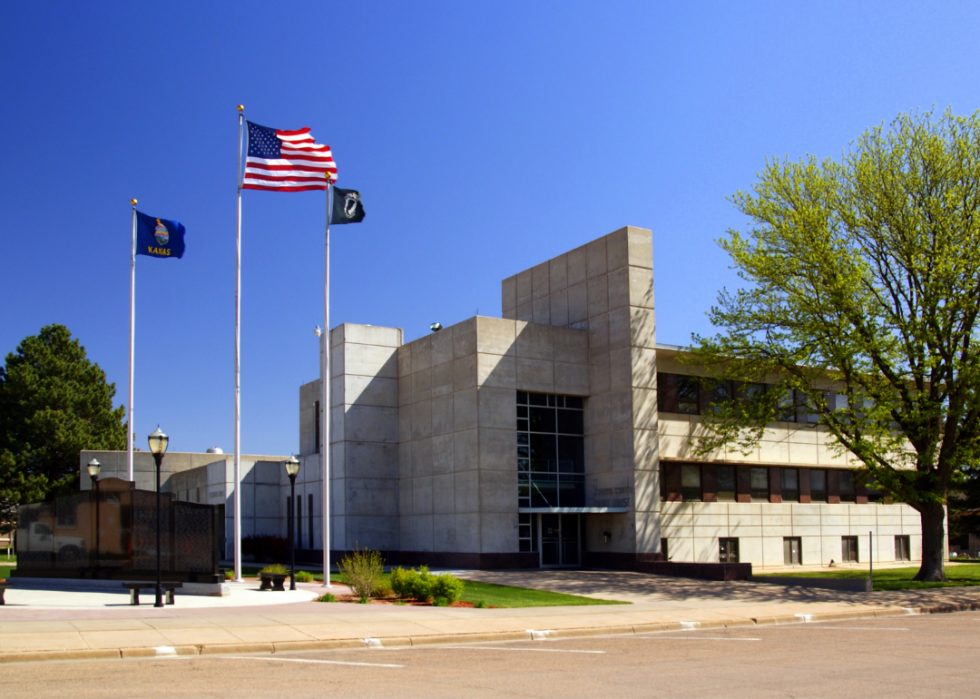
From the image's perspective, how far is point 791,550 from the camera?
4356cm

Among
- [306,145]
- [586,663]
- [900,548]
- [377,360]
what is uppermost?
[306,145]

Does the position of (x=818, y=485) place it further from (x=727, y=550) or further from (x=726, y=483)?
(x=727, y=550)

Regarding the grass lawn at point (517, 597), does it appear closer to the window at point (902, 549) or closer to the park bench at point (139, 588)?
the park bench at point (139, 588)

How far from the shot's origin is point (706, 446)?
36.3 meters

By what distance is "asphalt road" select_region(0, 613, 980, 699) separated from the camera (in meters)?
10.5

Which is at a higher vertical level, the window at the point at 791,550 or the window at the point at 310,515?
the window at the point at 310,515

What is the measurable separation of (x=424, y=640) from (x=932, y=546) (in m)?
23.6

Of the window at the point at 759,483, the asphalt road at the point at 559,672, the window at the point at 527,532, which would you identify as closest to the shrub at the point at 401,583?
the asphalt road at the point at 559,672

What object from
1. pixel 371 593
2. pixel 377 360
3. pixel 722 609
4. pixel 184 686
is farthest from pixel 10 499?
pixel 184 686

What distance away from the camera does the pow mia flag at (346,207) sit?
97.6ft

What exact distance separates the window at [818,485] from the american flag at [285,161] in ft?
99.0

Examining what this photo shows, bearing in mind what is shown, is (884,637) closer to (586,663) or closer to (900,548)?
(586,663)

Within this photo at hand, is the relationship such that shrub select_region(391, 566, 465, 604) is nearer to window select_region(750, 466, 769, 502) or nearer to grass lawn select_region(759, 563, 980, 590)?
grass lawn select_region(759, 563, 980, 590)

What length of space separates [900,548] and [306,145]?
1529 inches
